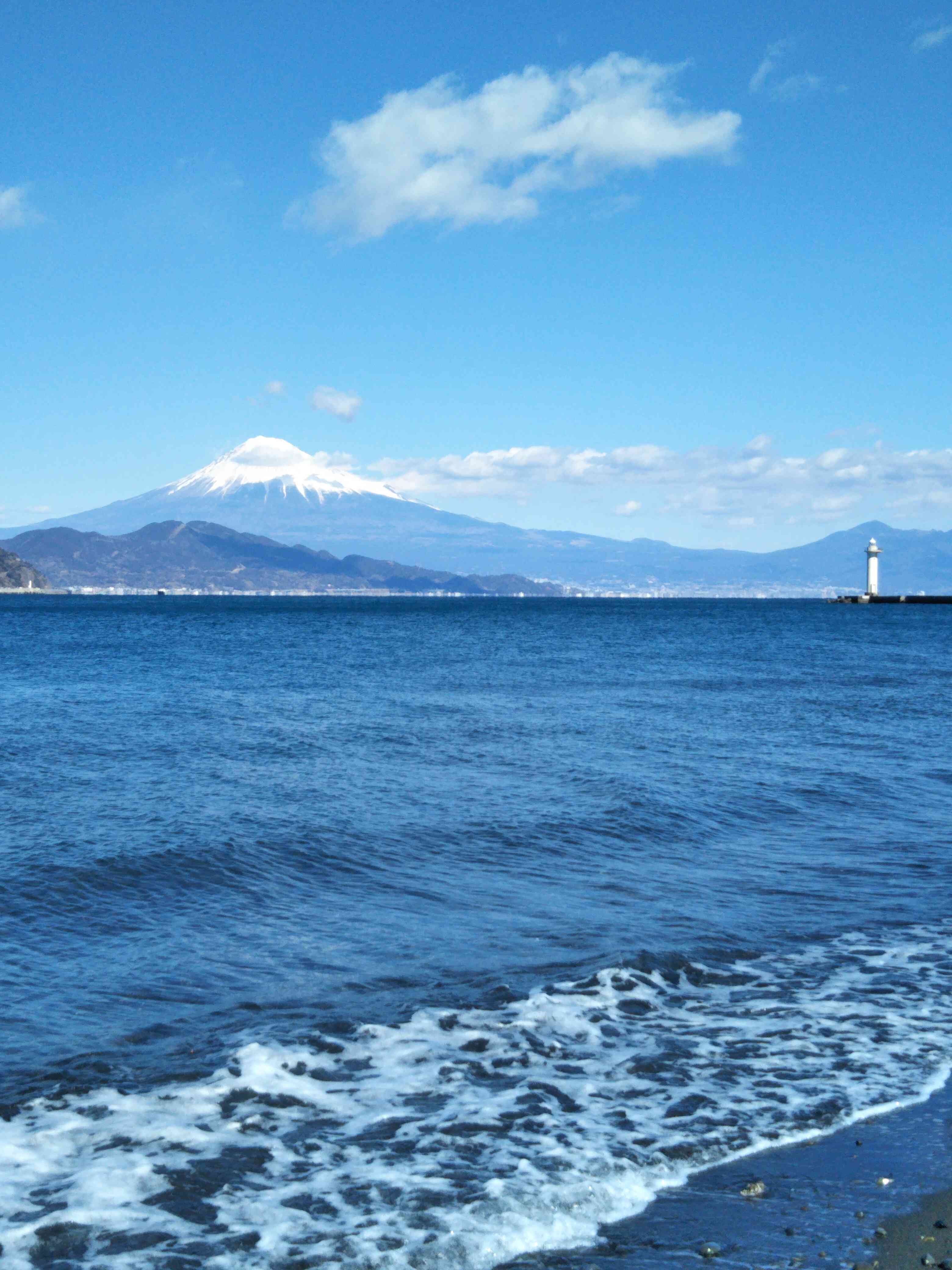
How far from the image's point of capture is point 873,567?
184875 mm

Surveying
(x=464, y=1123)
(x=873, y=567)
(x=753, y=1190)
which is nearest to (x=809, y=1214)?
(x=753, y=1190)

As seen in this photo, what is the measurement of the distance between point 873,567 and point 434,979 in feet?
626

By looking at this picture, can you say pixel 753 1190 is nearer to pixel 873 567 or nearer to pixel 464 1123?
pixel 464 1123

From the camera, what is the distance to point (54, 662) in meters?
50.2

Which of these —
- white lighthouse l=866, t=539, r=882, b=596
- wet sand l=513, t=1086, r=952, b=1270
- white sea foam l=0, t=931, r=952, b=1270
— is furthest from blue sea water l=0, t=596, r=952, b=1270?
white lighthouse l=866, t=539, r=882, b=596

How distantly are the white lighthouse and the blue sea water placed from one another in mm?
159392

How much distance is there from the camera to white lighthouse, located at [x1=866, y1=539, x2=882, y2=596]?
174 meters

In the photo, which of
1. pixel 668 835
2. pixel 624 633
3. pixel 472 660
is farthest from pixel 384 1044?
pixel 624 633

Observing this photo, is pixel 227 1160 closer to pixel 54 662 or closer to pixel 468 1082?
pixel 468 1082

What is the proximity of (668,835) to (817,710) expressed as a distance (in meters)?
18.8

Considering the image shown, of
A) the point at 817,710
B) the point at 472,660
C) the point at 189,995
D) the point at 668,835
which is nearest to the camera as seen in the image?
the point at 189,995

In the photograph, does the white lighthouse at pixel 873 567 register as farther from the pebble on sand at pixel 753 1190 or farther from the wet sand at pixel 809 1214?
the pebble on sand at pixel 753 1190

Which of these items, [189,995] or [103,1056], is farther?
[189,995]

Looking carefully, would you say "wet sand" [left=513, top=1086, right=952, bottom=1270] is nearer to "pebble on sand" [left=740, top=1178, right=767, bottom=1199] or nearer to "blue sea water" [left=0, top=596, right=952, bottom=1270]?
"pebble on sand" [left=740, top=1178, right=767, bottom=1199]
